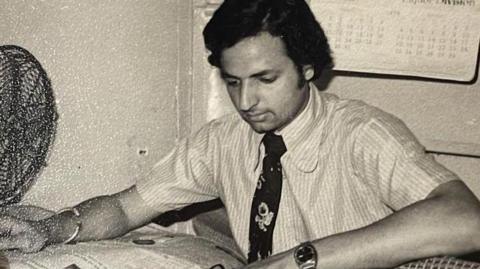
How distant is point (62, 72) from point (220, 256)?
71 cm

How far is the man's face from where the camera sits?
1810 mm

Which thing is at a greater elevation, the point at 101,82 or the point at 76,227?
the point at 101,82

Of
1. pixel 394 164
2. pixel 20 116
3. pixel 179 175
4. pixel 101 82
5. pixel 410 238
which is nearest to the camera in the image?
pixel 410 238

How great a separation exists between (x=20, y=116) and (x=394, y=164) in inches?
37.0

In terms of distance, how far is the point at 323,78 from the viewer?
2.51 meters

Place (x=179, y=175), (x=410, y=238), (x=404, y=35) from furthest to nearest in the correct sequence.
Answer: (x=404, y=35), (x=179, y=175), (x=410, y=238)

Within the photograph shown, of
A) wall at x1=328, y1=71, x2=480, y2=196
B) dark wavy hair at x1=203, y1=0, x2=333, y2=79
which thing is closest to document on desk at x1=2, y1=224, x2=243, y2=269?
dark wavy hair at x1=203, y1=0, x2=333, y2=79

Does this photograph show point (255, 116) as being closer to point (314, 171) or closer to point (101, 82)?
point (314, 171)

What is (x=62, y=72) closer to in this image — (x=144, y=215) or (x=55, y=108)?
(x=55, y=108)

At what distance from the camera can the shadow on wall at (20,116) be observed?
1.74m

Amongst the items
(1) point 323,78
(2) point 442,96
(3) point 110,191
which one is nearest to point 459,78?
(2) point 442,96

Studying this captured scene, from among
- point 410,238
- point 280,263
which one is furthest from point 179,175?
point 410,238

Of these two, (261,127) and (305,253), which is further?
(261,127)

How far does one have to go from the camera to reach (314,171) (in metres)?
1.90
